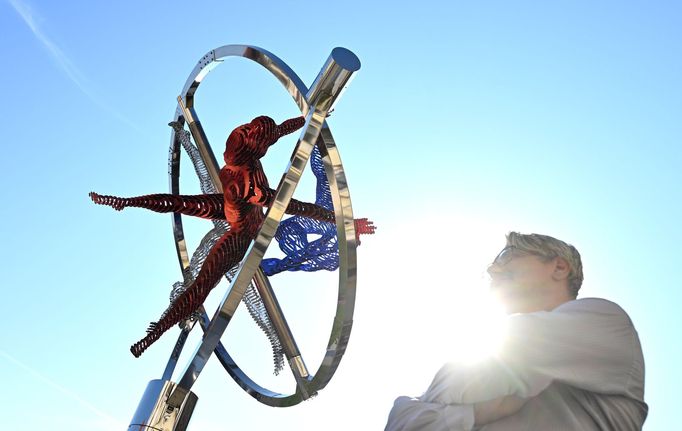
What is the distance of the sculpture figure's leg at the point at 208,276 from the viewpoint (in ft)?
15.0

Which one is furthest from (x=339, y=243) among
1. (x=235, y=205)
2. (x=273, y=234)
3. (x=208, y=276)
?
(x=208, y=276)

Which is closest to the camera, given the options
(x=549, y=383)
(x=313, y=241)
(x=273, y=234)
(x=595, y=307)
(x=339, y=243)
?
(x=549, y=383)

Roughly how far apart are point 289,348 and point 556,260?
2675 millimetres

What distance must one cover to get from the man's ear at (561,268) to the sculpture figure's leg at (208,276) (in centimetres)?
256

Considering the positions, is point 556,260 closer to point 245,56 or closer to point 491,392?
point 491,392

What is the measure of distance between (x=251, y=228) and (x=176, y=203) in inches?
22.5

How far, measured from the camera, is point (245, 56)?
4.48 meters

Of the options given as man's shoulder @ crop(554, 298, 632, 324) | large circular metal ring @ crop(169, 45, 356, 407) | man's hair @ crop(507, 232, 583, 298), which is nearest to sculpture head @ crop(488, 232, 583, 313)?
man's hair @ crop(507, 232, 583, 298)

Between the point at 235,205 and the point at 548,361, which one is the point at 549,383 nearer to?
the point at 548,361

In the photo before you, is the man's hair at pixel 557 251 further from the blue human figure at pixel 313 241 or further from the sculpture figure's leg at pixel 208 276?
the sculpture figure's leg at pixel 208 276

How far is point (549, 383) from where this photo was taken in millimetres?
2207

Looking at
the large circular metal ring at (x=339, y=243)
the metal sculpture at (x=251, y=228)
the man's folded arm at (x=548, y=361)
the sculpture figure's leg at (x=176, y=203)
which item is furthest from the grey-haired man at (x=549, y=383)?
the sculpture figure's leg at (x=176, y=203)

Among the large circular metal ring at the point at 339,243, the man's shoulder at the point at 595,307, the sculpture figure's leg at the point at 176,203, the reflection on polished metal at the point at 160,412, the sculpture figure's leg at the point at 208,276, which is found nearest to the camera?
the man's shoulder at the point at 595,307

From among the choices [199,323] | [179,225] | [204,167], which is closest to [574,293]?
[199,323]
